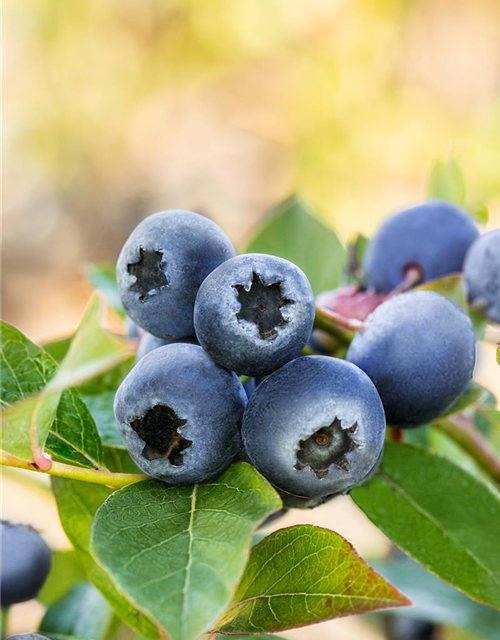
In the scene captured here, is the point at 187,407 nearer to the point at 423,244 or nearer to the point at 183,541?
the point at 183,541

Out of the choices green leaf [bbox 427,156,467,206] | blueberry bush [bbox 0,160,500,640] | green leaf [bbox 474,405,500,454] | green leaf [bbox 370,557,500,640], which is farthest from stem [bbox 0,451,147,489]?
green leaf [bbox 427,156,467,206]

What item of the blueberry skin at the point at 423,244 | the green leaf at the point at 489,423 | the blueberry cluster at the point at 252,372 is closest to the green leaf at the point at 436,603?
the green leaf at the point at 489,423

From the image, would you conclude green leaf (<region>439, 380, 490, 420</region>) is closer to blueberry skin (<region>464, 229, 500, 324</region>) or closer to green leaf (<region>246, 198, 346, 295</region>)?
blueberry skin (<region>464, 229, 500, 324</region>)

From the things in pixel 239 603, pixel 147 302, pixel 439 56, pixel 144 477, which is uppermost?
pixel 147 302

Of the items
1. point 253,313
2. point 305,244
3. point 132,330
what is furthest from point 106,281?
point 253,313

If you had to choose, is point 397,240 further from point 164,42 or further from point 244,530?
point 164,42

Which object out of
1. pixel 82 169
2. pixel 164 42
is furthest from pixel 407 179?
pixel 82 169

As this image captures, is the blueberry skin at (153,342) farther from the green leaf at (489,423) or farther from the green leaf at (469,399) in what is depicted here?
the green leaf at (489,423)
